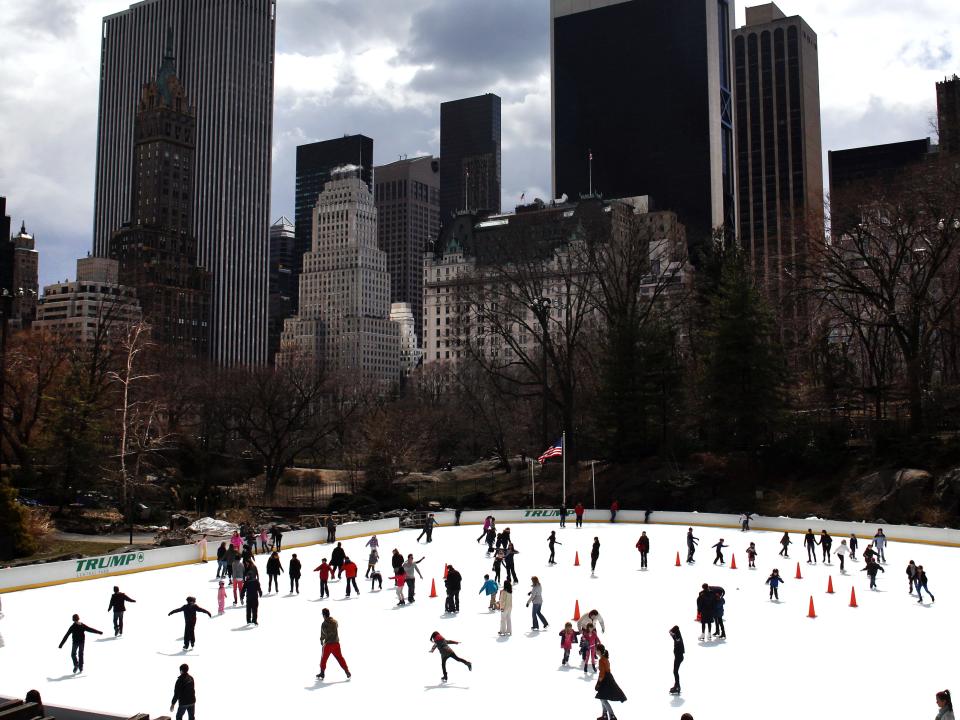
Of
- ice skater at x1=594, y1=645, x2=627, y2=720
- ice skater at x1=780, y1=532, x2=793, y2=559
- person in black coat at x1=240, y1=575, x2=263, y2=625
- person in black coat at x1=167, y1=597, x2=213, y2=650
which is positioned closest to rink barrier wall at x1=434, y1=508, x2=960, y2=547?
ice skater at x1=780, y1=532, x2=793, y2=559

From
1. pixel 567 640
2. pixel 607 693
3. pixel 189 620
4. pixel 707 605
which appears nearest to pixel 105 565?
pixel 189 620

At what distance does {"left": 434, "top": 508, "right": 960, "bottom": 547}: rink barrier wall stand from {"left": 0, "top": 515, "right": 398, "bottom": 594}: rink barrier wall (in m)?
13.2

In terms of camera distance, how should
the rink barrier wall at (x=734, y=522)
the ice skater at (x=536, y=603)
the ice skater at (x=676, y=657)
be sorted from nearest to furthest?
the ice skater at (x=676, y=657)
the ice skater at (x=536, y=603)
the rink barrier wall at (x=734, y=522)

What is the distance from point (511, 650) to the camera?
62.2 ft

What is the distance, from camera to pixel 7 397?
2314 inches

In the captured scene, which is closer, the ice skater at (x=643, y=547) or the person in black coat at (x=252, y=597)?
the person in black coat at (x=252, y=597)

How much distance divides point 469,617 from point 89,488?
107 ft

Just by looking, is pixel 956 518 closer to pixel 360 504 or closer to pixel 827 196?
pixel 827 196

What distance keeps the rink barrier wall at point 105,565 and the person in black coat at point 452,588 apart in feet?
43.3

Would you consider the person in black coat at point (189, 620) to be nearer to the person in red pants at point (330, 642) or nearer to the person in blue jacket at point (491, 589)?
the person in red pants at point (330, 642)

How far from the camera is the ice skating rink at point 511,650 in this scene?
1546cm

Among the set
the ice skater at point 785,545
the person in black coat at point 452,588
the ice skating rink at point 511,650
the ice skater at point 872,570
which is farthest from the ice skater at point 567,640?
the ice skater at point 785,545

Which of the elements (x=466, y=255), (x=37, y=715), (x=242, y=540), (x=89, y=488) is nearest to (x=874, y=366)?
Result: (x=242, y=540)

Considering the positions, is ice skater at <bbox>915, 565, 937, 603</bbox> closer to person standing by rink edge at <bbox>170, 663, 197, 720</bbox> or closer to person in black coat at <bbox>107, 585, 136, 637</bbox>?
person standing by rink edge at <bbox>170, 663, 197, 720</bbox>
